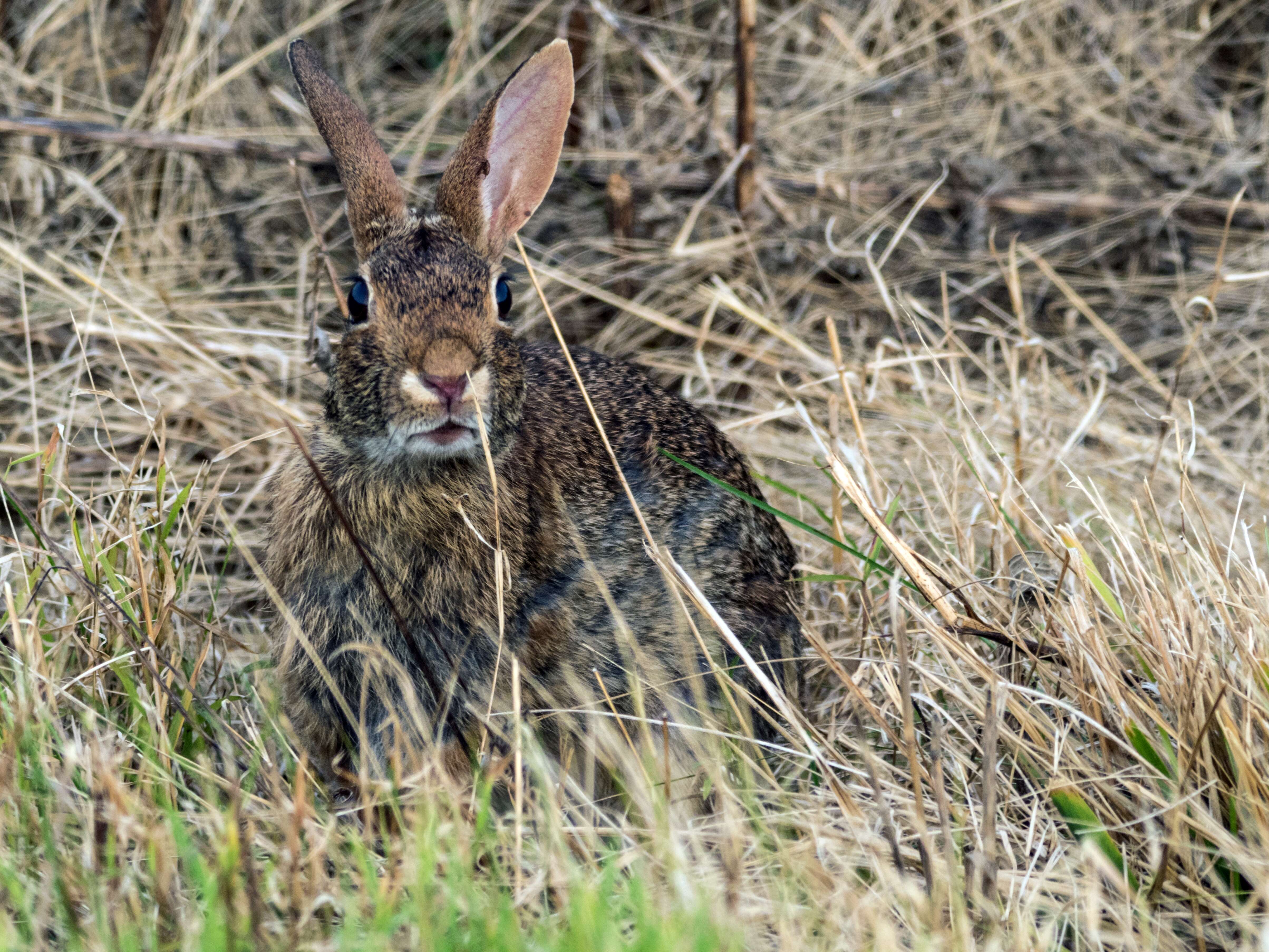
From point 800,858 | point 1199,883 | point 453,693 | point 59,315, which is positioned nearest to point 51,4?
point 59,315

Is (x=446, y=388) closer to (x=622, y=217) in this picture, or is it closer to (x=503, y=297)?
(x=503, y=297)

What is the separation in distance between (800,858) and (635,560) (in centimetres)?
114

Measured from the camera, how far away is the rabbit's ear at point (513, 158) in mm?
2883

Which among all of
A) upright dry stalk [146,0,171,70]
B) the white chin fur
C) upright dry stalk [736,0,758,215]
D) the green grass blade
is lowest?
the green grass blade

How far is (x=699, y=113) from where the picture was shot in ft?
15.6

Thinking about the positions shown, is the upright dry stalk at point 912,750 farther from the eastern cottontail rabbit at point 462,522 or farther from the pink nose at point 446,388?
the pink nose at point 446,388

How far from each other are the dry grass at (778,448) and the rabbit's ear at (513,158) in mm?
845

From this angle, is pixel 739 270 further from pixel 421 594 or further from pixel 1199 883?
pixel 1199 883

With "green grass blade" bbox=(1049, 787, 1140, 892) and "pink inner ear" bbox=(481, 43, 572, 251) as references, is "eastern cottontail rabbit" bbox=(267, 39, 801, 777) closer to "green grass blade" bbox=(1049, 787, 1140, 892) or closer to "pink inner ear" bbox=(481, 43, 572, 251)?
"pink inner ear" bbox=(481, 43, 572, 251)

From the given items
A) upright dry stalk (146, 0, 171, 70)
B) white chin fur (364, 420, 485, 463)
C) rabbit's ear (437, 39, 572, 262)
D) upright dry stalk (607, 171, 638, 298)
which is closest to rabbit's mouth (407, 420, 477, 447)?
white chin fur (364, 420, 485, 463)

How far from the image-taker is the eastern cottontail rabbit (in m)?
2.59

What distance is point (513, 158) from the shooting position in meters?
3.03

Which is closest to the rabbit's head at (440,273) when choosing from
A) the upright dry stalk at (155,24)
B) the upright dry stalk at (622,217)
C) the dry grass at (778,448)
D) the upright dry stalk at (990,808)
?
the dry grass at (778,448)

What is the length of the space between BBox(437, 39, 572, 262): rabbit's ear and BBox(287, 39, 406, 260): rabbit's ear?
12 cm
